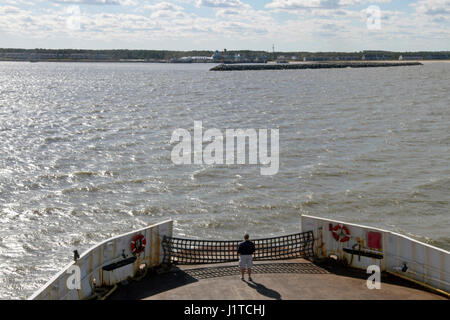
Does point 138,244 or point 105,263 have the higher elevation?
point 138,244

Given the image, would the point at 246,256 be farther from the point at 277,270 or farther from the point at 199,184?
the point at 199,184

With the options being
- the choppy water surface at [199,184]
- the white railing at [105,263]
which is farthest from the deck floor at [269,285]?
the choppy water surface at [199,184]

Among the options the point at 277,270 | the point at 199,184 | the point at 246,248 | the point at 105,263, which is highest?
the point at 246,248

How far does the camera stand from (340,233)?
13664 millimetres

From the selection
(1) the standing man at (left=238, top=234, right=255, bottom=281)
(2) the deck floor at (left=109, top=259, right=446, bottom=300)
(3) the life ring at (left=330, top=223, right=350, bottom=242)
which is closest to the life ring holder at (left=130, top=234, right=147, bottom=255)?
(2) the deck floor at (left=109, top=259, right=446, bottom=300)

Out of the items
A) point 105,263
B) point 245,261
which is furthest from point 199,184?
point 105,263

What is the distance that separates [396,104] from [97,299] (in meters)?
61.9

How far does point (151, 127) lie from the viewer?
5062 centimetres

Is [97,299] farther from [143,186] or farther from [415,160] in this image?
[415,160]

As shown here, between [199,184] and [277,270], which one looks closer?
[277,270]

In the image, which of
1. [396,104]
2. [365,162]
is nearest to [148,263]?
[365,162]

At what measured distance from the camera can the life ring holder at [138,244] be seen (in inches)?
510

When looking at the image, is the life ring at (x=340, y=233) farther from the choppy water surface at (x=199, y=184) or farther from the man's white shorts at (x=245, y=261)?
the choppy water surface at (x=199, y=184)

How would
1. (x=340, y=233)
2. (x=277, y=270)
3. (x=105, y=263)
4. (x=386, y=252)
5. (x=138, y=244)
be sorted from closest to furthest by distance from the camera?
(x=105, y=263) < (x=386, y=252) < (x=138, y=244) < (x=277, y=270) < (x=340, y=233)
